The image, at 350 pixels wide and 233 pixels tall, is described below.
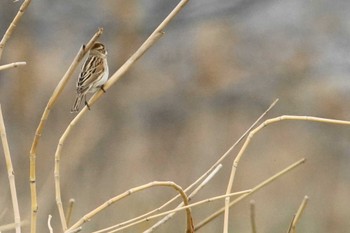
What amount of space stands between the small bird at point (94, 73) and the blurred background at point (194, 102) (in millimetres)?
1859

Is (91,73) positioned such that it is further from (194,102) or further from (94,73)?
(194,102)

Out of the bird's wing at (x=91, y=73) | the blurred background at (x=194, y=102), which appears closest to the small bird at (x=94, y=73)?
the bird's wing at (x=91, y=73)

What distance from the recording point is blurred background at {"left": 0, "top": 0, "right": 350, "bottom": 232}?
358 cm

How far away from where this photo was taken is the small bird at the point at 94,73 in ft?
5.25

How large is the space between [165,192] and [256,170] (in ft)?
1.25

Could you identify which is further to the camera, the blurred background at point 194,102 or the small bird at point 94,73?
the blurred background at point 194,102

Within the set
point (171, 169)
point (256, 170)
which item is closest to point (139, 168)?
point (171, 169)

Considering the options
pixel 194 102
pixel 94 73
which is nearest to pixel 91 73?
pixel 94 73

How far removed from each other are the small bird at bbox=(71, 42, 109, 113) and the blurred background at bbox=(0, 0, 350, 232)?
1859 mm

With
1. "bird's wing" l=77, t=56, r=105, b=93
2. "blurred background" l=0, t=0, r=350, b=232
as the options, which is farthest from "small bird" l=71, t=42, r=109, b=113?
"blurred background" l=0, t=0, r=350, b=232

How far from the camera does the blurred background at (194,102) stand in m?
3.58

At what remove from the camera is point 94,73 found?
5.31 feet

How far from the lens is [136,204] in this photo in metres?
3.61

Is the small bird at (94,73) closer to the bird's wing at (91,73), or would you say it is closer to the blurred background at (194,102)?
the bird's wing at (91,73)
